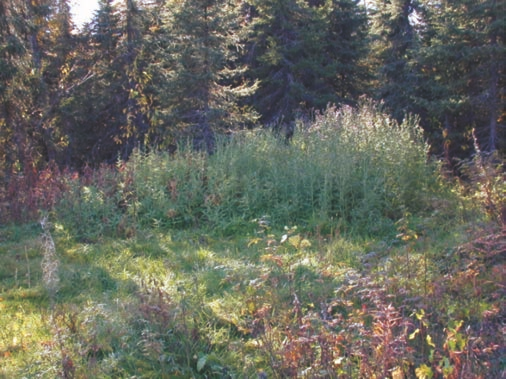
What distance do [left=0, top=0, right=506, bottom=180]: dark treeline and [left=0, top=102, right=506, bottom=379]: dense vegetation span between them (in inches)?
279

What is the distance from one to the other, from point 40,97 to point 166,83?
4.43 m

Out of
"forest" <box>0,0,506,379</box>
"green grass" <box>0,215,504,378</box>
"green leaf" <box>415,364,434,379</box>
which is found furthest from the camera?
"forest" <box>0,0,506,379</box>

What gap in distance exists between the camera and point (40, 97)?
55.5 ft

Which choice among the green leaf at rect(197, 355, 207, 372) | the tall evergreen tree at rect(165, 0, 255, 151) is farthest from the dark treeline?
the green leaf at rect(197, 355, 207, 372)

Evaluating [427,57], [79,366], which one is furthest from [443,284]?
[427,57]

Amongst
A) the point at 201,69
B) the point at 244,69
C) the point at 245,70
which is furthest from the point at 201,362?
the point at 245,70

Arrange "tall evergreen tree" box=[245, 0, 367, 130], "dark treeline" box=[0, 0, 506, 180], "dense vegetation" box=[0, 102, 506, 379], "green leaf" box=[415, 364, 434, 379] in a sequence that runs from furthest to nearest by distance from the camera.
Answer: "tall evergreen tree" box=[245, 0, 367, 130]
"dark treeline" box=[0, 0, 506, 180]
"dense vegetation" box=[0, 102, 506, 379]
"green leaf" box=[415, 364, 434, 379]

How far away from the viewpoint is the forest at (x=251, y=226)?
10.9 ft

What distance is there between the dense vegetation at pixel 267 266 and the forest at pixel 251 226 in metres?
0.02

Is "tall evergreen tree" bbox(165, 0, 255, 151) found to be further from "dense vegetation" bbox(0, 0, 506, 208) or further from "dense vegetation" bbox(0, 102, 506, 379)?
"dense vegetation" bbox(0, 102, 506, 379)

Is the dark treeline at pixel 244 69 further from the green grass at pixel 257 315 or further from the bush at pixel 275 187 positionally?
the green grass at pixel 257 315

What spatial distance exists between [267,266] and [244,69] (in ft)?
38.9

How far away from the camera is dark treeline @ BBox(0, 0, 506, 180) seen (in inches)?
612

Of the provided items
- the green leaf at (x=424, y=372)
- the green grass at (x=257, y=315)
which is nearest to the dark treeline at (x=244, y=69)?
the green grass at (x=257, y=315)
